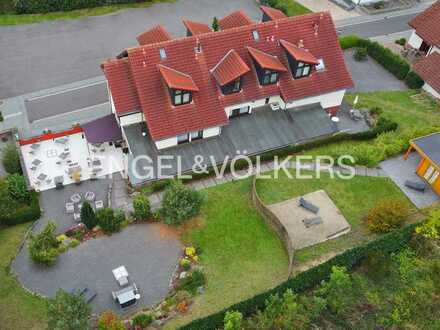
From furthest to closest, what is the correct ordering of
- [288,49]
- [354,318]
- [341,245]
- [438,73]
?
[438,73] → [288,49] → [341,245] → [354,318]

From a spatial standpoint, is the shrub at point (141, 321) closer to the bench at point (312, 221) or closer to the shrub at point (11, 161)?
the bench at point (312, 221)

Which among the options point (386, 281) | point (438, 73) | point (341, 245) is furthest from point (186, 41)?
point (438, 73)

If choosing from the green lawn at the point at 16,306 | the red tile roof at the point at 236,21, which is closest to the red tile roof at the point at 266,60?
the red tile roof at the point at 236,21

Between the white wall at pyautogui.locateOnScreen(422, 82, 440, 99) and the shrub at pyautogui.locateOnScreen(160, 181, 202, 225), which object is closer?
the shrub at pyautogui.locateOnScreen(160, 181, 202, 225)

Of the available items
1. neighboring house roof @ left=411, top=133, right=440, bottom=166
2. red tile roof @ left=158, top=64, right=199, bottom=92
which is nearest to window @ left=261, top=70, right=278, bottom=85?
red tile roof @ left=158, top=64, right=199, bottom=92

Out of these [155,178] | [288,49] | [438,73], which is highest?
[288,49]

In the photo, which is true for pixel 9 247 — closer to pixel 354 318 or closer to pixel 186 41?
pixel 186 41

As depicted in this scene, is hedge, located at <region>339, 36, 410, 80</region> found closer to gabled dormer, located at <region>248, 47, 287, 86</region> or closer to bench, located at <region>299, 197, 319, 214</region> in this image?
gabled dormer, located at <region>248, 47, 287, 86</region>
